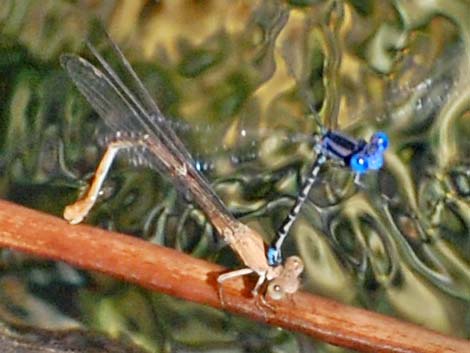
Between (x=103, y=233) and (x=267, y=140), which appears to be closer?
(x=103, y=233)

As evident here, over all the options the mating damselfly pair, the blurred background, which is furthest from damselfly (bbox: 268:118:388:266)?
the blurred background

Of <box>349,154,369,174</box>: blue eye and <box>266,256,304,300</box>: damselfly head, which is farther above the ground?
<box>349,154,369,174</box>: blue eye

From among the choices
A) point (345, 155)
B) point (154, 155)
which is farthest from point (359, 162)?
point (154, 155)

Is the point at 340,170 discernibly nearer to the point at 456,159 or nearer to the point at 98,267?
the point at 456,159

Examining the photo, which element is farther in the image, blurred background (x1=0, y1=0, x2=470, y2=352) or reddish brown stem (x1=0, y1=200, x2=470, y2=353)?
blurred background (x1=0, y1=0, x2=470, y2=352)

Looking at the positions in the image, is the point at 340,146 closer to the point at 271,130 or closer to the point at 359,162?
the point at 359,162

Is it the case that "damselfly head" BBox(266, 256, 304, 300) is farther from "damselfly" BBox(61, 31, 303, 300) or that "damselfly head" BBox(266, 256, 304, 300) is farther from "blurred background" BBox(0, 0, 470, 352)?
"blurred background" BBox(0, 0, 470, 352)

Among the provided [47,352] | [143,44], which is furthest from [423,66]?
[47,352]

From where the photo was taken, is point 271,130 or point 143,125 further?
point 271,130
